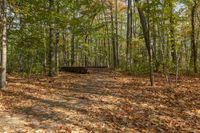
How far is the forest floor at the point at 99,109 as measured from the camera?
745 cm

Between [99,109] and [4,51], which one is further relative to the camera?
[4,51]

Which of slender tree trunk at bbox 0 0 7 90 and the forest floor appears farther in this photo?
slender tree trunk at bbox 0 0 7 90

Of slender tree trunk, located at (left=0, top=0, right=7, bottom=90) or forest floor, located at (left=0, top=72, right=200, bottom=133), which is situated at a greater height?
slender tree trunk, located at (left=0, top=0, right=7, bottom=90)

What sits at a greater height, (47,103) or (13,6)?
(13,6)

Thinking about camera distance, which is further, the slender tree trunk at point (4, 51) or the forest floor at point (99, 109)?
the slender tree trunk at point (4, 51)

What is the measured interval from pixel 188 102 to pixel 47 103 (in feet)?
18.7

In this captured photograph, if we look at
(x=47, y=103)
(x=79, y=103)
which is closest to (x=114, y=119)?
(x=79, y=103)

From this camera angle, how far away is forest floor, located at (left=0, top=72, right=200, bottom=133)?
24.4 feet

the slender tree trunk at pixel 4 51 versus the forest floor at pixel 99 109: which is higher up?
the slender tree trunk at pixel 4 51

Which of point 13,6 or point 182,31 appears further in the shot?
point 182,31

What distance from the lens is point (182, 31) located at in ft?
95.6

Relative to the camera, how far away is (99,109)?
931 centimetres

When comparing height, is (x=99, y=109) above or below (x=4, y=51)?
below

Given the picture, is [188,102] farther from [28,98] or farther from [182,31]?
[182,31]
